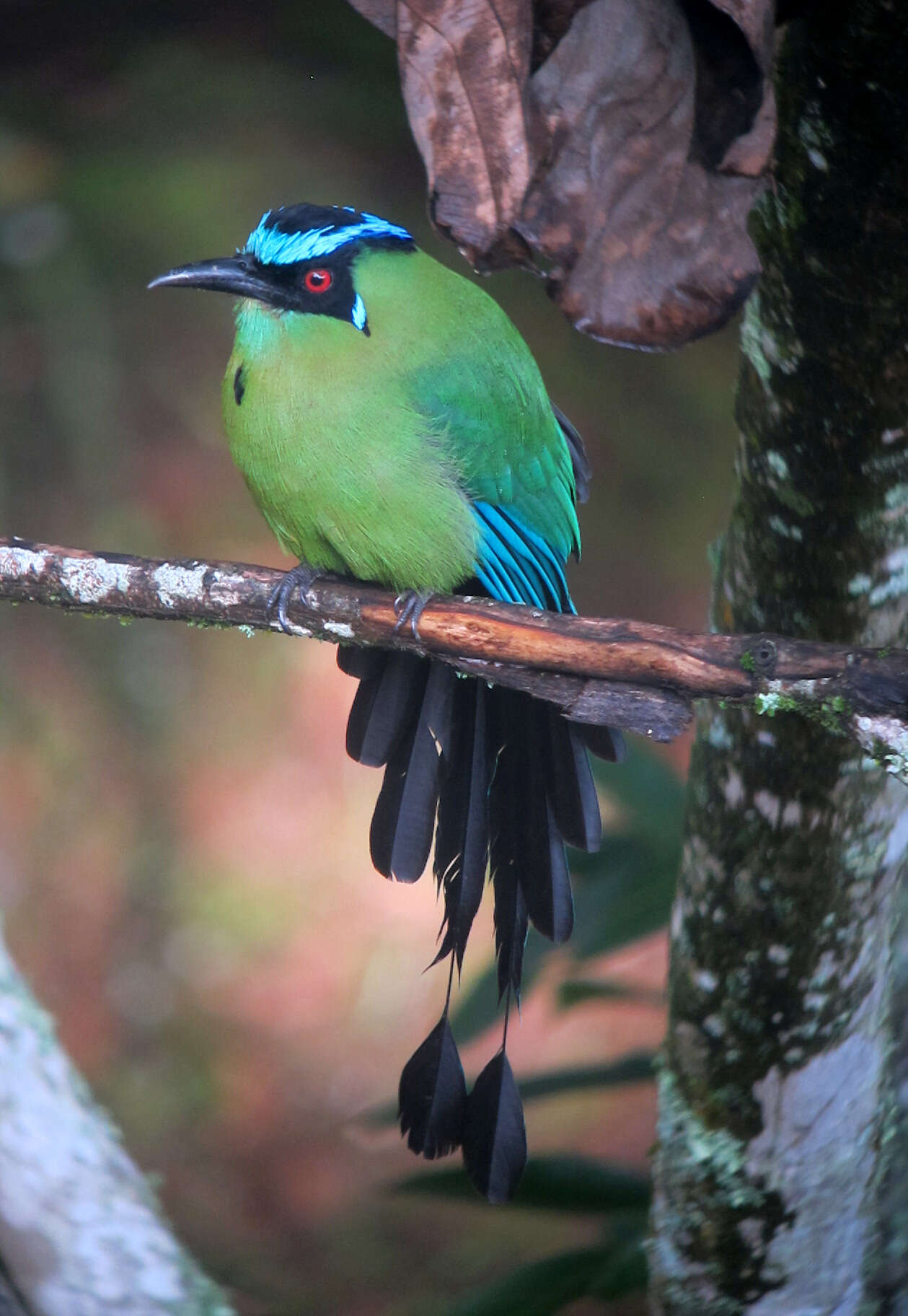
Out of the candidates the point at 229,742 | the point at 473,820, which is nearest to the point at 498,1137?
the point at 473,820

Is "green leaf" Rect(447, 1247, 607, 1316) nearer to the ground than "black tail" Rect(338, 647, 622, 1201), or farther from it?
nearer to the ground

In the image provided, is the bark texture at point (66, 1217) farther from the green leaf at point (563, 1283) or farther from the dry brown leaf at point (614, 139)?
the dry brown leaf at point (614, 139)

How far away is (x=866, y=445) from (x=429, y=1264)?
213 cm

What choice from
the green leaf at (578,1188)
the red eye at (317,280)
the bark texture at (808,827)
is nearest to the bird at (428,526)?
the red eye at (317,280)

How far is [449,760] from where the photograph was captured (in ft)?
4.66

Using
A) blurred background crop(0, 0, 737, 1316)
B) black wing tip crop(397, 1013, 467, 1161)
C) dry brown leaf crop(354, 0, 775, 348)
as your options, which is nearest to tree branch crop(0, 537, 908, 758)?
dry brown leaf crop(354, 0, 775, 348)

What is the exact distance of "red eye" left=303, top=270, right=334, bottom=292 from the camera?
54.1 inches

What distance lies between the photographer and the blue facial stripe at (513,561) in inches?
55.1

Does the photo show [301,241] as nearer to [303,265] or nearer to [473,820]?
[303,265]

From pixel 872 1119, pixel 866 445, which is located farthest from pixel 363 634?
pixel 872 1119

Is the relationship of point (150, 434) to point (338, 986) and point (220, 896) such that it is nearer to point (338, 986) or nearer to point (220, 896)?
point (220, 896)

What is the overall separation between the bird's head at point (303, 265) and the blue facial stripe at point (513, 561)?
9.9 inches

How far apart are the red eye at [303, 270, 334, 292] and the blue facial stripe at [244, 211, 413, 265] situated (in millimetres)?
15

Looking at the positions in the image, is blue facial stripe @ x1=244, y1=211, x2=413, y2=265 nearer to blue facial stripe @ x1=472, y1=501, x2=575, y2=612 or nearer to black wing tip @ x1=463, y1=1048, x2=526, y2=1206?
blue facial stripe @ x1=472, y1=501, x2=575, y2=612
